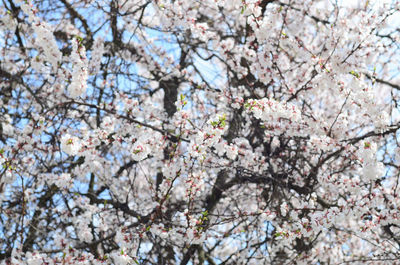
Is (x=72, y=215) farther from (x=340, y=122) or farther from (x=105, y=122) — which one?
(x=340, y=122)

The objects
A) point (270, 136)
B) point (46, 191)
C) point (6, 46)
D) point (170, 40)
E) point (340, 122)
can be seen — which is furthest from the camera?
point (170, 40)

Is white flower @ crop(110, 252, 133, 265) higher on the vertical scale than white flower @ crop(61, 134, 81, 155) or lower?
lower

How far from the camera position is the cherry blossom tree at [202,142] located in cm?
332

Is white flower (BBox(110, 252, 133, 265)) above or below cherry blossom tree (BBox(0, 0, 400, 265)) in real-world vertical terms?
below

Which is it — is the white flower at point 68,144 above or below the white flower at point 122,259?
above

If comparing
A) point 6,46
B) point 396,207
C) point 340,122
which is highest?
point 6,46

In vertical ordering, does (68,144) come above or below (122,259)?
above

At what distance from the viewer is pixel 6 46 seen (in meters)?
5.38

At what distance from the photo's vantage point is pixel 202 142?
9.35ft

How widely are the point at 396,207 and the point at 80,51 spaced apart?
2955 mm

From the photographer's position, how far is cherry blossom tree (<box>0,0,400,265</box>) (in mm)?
3320

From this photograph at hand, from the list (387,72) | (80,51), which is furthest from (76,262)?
(387,72)

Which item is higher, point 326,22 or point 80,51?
point 326,22

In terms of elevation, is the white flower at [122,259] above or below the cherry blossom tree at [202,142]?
below
